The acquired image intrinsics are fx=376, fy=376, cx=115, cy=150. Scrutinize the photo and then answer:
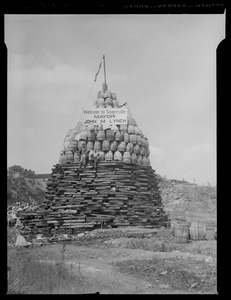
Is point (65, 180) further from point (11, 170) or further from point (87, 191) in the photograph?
point (11, 170)

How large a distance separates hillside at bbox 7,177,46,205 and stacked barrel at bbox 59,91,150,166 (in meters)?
14.4

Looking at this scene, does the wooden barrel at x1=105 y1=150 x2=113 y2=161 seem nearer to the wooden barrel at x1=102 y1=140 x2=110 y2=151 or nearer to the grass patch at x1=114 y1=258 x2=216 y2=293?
the wooden barrel at x1=102 y1=140 x2=110 y2=151

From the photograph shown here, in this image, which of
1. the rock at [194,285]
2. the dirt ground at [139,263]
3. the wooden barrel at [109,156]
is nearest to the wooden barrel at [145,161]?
the wooden barrel at [109,156]

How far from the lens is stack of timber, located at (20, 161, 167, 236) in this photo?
14312 mm

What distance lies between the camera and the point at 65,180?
15484 millimetres

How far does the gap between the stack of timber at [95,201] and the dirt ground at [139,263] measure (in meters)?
1.18

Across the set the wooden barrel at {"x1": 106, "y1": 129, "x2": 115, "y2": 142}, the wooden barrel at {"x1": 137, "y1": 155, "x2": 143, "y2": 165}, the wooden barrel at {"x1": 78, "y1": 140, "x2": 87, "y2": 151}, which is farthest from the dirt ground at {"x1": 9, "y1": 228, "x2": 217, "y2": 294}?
the wooden barrel at {"x1": 106, "y1": 129, "x2": 115, "y2": 142}

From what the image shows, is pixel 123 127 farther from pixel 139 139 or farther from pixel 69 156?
pixel 69 156

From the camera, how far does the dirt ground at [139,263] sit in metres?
6.88

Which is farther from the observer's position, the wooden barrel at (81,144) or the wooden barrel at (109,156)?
the wooden barrel at (81,144)

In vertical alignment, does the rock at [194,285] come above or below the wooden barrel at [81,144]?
below

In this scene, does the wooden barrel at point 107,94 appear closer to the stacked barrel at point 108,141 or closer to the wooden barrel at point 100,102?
the stacked barrel at point 108,141
